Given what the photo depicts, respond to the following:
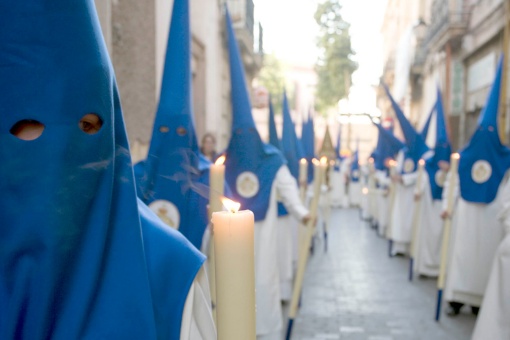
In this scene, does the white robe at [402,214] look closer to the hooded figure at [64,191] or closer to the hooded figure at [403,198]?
the hooded figure at [403,198]

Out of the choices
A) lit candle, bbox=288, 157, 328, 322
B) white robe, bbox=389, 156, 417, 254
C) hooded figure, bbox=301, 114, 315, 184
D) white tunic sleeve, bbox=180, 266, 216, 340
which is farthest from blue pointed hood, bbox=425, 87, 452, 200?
white tunic sleeve, bbox=180, 266, 216, 340

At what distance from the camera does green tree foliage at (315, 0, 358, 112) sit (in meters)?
26.0

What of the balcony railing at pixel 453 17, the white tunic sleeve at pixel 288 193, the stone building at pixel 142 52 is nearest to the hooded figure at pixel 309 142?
the stone building at pixel 142 52

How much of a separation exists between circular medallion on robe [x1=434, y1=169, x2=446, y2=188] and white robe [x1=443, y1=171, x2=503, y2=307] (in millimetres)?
1987

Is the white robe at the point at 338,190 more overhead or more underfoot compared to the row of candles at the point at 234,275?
more underfoot

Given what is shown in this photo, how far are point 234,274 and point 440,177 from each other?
799 centimetres

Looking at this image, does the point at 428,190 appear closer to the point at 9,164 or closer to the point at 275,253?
the point at 275,253

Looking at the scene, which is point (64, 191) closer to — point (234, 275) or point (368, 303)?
point (234, 275)

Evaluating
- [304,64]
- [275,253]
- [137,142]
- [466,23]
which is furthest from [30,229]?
[304,64]

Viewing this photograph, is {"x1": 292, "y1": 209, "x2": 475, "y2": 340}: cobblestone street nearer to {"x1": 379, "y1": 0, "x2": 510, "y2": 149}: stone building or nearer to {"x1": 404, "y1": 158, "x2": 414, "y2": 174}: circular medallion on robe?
{"x1": 404, "y1": 158, "x2": 414, "y2": 174}: circular medallion on robe

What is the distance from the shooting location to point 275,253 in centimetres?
535

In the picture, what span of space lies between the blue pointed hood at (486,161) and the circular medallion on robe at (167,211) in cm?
365

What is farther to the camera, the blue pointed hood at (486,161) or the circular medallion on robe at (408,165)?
the circular medallion on robe at (408,165)

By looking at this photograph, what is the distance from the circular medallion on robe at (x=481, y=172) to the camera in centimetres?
631
